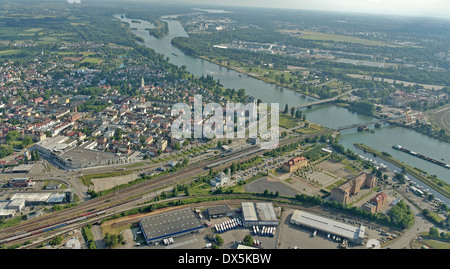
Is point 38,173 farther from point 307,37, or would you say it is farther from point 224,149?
point 307,37

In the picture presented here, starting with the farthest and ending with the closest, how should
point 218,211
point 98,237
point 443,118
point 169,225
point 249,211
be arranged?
1. point 443,118
2. point 218,211
3. point 249,211
4. point 169,225
5. point 98,237

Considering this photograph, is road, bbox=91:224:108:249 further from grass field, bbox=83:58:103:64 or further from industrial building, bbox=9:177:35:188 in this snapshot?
grass field, bbox=83:58:103:64

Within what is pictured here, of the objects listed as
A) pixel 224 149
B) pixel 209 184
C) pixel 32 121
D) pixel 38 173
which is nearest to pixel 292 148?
pixel 224 149

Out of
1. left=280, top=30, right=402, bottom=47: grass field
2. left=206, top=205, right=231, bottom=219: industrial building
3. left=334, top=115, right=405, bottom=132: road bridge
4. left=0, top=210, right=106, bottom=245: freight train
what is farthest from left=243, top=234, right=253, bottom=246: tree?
left=280, top=30, right=402, bottom=47: grass field

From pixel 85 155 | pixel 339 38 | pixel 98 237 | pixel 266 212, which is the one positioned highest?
pixel 339 38

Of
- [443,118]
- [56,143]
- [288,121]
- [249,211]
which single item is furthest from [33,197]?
[443,118]

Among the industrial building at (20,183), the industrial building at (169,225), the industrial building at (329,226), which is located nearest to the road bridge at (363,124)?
the industrial building at (329,226)

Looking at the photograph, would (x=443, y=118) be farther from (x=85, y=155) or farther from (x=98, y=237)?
(x=98, y=237)
